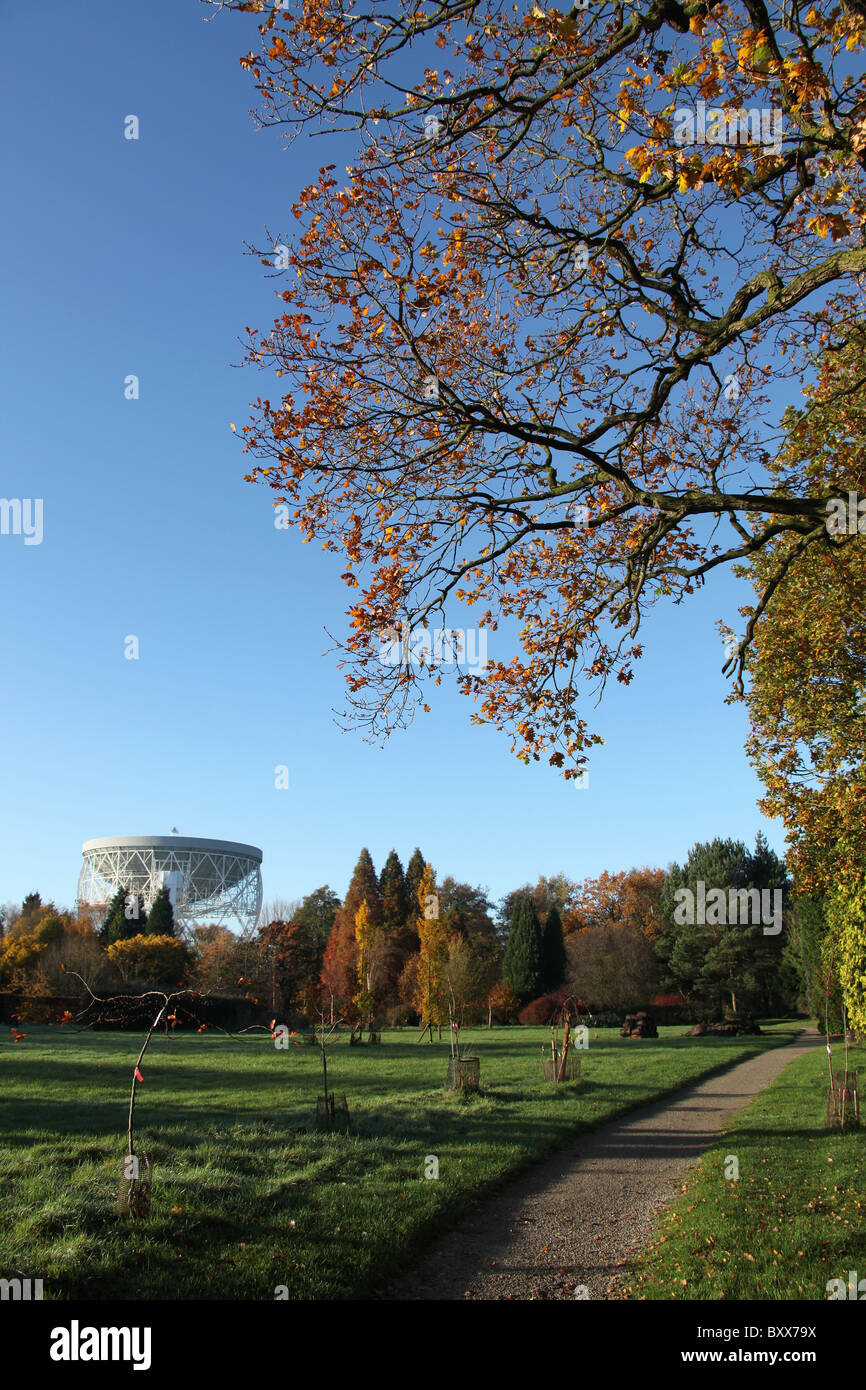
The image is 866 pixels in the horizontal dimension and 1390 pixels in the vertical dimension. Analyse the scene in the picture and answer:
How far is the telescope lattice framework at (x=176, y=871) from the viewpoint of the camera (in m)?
50.0

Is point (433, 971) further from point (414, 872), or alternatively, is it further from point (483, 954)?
point (414, 872)

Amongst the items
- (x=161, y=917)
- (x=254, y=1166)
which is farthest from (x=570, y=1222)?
(x=161, y=917)

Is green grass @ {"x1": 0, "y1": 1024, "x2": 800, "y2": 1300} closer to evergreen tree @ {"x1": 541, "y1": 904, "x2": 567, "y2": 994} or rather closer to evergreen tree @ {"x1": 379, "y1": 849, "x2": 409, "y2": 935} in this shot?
evergreen tree @ {"x1": 541, "y1": 904, "x2": 567, "y2": 994}

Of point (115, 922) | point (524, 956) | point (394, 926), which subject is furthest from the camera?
point (394, 926)

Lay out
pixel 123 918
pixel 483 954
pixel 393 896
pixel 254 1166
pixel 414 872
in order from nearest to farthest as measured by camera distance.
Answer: pixel 254 1166, pixel 123 918, pixel 483 954, pixel 393 896, pixel 414 872

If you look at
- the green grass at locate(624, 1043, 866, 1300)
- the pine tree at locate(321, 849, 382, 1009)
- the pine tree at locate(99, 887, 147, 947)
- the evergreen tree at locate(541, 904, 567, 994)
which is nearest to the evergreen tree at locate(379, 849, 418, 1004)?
the pine tree at locate(321, 849, 382, 1009)

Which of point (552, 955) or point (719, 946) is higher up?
point (719, 946)

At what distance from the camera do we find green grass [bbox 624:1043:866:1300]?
219 inches

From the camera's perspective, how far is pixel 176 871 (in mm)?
50062

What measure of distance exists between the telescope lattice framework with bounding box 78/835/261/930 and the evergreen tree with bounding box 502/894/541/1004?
18.0 m

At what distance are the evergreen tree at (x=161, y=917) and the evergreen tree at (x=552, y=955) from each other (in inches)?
941

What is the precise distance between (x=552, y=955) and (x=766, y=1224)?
167 ft
